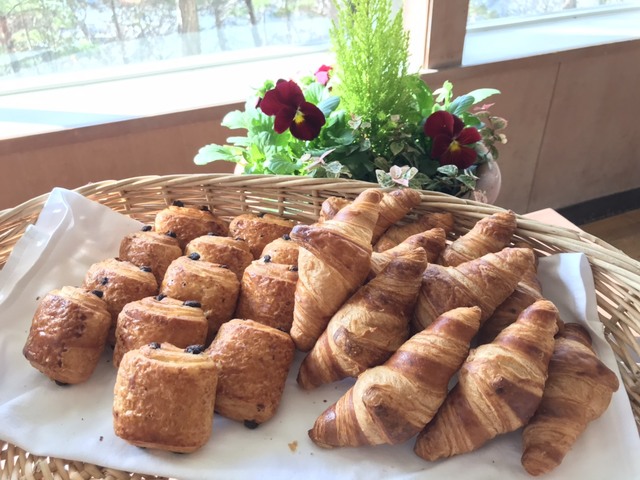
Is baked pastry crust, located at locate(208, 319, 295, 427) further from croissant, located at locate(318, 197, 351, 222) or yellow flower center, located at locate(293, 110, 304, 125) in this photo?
yellow flower center, located at locate(293, 110, 304, 125)

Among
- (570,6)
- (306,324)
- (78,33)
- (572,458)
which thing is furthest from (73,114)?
(570,6)

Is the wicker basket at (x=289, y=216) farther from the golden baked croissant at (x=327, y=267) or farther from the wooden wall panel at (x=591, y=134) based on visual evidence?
the wooden wall panel at (x=591, y=134)

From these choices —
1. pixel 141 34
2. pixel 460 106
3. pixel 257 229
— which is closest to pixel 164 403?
pixel 257 229

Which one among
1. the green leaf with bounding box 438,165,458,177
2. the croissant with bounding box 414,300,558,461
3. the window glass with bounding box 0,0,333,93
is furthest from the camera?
the window glass with bounding box 0,0,333,93

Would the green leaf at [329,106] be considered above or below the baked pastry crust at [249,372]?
above

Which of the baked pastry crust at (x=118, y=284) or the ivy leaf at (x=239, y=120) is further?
the ivy leaf at (x=239, y=120)

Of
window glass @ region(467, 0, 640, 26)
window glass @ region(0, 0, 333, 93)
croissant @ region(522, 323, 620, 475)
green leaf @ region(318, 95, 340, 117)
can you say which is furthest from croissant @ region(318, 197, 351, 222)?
window glass @ region(467, 0, 640, 26)

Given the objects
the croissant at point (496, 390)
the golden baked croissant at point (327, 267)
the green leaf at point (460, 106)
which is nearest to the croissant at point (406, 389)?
the croissant at point (496, 390)
